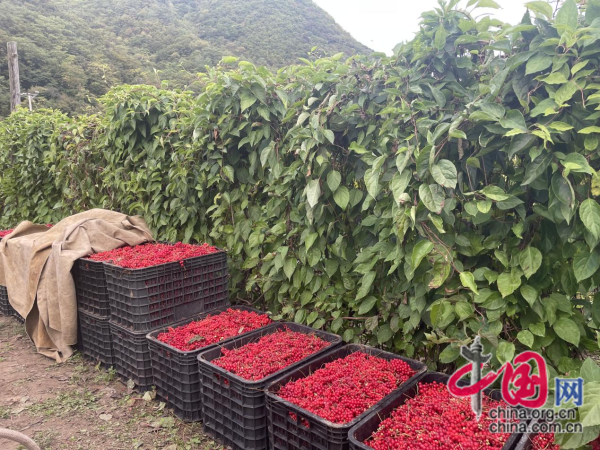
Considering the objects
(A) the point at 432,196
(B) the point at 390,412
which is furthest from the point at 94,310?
(A) the point at 432,196

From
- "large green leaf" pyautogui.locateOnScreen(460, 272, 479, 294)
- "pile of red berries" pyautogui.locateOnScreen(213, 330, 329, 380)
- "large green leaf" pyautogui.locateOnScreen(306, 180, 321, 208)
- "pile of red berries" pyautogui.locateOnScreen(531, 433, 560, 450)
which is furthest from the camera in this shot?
"large green leaf" pyautogui.locateOnScreen(306, 180, 321, 208)

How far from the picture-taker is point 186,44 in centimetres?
2817

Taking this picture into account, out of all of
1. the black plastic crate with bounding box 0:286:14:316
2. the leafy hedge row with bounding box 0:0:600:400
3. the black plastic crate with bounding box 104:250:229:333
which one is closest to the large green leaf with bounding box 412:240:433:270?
the leafy hedge row with bounding box 0:0:600:400

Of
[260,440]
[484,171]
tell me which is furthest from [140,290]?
[484,171]

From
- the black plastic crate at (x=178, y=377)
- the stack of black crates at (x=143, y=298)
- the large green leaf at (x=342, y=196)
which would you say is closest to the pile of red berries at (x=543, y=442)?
the large green leaf at (x=342, y=196)

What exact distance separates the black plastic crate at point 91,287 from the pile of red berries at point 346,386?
1741 millimetres

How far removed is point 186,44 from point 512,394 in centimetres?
→ 3089

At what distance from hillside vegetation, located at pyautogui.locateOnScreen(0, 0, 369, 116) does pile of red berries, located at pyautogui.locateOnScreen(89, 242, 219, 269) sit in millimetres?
19253

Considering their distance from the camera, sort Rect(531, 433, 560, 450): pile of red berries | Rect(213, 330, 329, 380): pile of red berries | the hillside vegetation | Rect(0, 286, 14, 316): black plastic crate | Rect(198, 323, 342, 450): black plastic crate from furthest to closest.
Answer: the hillside vegetation, Rect(0, 286, 14, 316): black plastic crate, Rect(213, 330, 329, 380): pile of red berries, Rect(198, 323, 342, 450): black plastic crate, Rect(531, 433, 560, 450): pile of red berries

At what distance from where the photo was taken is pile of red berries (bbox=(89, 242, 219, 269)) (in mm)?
2665

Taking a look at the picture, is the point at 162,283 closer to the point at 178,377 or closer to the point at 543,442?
the point at 178,377

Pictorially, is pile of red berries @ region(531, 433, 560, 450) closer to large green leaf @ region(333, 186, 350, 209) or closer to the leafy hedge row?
the leafy hedge row

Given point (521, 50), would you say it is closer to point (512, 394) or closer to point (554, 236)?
point (554, 236)
